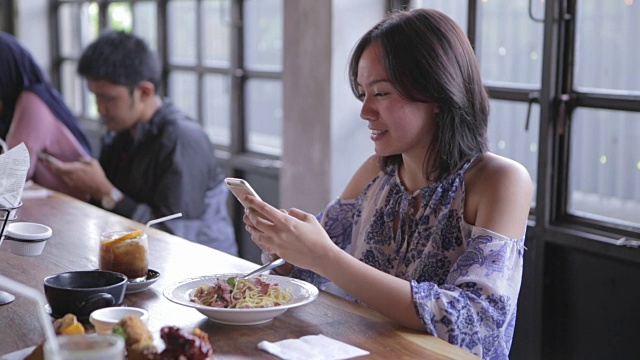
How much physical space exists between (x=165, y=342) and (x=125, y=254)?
591mm

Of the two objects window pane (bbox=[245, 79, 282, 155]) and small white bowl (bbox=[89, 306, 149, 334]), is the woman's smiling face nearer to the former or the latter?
small white bowl (bbox=[89, 306, 149, 334])

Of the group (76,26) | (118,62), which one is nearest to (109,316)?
(118,62)

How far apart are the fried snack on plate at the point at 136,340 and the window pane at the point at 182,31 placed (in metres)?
3.68

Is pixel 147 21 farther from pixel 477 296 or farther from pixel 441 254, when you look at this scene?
pixel 477 296

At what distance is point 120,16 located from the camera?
5.63 meters

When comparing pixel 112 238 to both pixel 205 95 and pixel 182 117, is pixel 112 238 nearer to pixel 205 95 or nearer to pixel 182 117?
pixel 182 117

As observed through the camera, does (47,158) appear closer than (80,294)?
No

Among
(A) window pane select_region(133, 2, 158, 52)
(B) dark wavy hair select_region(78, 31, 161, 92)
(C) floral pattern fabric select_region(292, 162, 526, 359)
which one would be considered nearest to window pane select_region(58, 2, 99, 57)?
(A) window pane select_region(133, 2, 158, 52)

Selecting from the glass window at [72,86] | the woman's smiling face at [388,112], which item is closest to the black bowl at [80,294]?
the woman's smiling face at [388,112]

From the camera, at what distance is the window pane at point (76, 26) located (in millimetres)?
5953

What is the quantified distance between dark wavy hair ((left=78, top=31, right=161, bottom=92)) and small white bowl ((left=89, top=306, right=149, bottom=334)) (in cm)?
189

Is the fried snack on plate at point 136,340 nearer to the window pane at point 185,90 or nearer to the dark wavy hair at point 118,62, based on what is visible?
the dark wavy hair at point 118,62

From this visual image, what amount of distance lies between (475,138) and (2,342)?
1.07 metres

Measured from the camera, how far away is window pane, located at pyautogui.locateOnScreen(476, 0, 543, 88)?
116 inches
